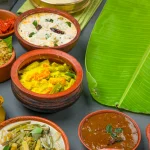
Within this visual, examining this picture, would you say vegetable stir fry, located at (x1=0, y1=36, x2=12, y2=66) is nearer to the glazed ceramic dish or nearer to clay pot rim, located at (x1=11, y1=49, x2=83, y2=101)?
clay pot rim, located at (x1=11, y1=49, x2=83, y2=101)

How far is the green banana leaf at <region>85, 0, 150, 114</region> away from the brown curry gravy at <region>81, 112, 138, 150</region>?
15cm

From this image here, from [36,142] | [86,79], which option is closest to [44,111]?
[36,142]

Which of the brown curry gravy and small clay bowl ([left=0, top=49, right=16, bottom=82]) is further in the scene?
small clay bowl ([left=0, top=49, right=16, bottom=82])

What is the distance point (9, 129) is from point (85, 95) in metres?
0.42

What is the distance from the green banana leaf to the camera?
1.62 m

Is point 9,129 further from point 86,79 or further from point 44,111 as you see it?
point 86,79

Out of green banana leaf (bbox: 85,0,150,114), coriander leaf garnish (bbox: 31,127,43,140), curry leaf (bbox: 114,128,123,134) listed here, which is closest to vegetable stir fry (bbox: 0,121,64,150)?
coriander leaf garnish (bbox: 31,127,43,140)

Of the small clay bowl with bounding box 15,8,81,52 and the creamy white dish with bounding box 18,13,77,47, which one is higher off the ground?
the small clay bowl with bounding box 15,8,81,52

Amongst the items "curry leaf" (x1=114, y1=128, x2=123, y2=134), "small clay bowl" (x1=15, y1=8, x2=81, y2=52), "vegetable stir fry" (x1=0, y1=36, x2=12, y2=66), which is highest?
"small clay bowl" (x1=15, y1=8, x2=81, y2=52)

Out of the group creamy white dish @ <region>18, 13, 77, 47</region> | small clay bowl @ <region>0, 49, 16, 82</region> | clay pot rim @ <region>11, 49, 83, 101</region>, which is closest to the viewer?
clay pot rim @ <region>11, 49, 83, 101</region>

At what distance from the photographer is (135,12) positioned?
1602 mm

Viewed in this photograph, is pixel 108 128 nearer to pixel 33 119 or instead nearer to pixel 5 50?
pixel 33 119

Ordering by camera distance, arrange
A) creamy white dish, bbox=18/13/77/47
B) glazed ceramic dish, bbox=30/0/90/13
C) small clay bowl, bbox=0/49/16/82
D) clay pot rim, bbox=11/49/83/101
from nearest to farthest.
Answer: clay pot rim, bbox=11/49/83/101 < small clay bowl, bbox=0/49/16/82 < creamy white dish, bbox=18/13/77/47 < glazed ceramic dish, bbox=30/0/90/13

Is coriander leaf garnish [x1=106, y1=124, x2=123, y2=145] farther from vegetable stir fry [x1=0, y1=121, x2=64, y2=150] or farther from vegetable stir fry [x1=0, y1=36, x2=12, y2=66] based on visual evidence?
vegetable stir fry [x1=0, y1=36, x2=12, y2=66]
